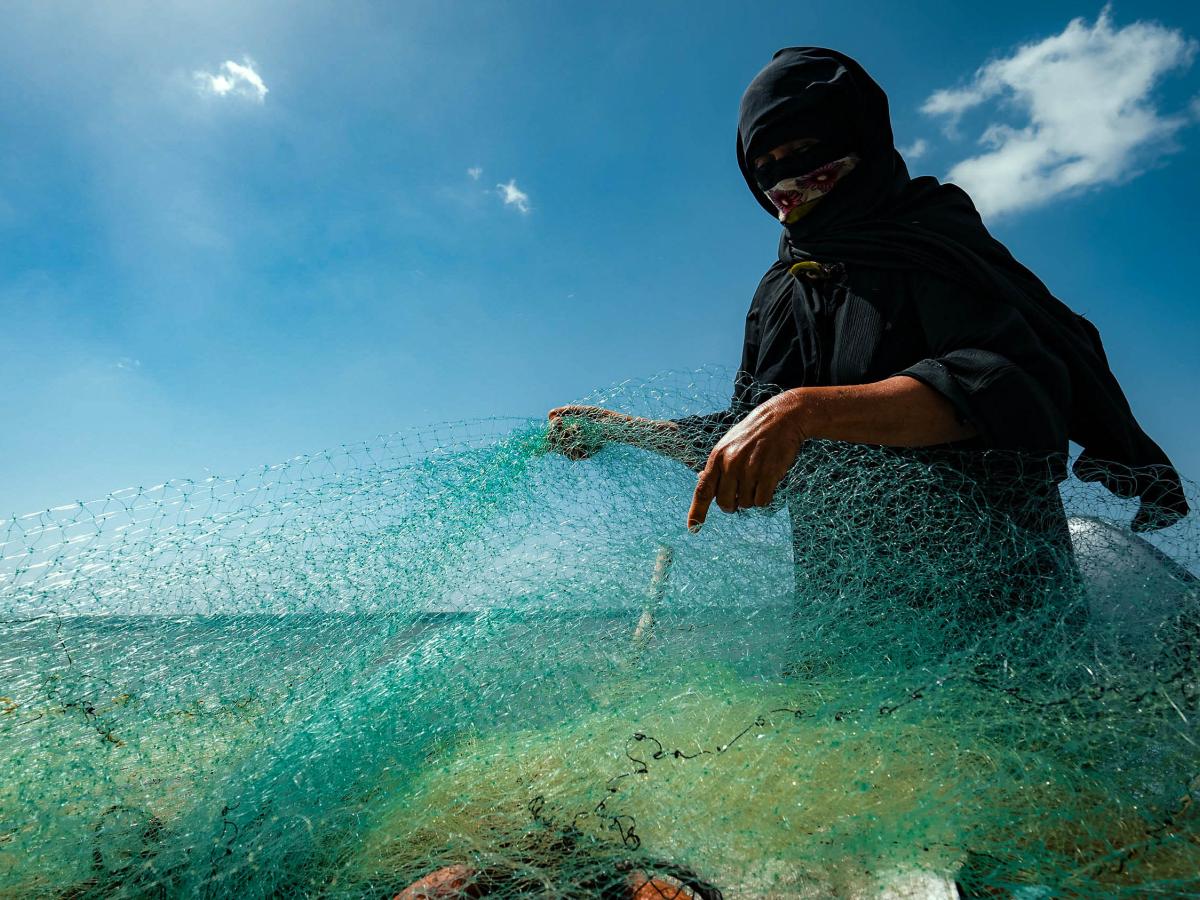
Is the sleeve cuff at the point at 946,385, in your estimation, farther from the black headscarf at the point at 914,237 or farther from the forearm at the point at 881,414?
the black headscarf at the point at 914,237

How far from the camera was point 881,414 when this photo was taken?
115 centimetres

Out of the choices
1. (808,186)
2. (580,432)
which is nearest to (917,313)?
(808,186)

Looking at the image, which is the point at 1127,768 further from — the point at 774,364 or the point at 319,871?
the point at 319,871

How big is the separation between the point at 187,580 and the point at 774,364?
1320 mm

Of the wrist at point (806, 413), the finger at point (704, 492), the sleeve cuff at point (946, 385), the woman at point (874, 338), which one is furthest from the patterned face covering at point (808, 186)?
the finger at point (704, 492)

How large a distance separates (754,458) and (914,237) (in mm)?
698

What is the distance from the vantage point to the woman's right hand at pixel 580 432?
62.6 inches

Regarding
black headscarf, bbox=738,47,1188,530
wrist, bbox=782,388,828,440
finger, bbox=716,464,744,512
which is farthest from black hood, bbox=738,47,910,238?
finger, bbox=716,464,744,512

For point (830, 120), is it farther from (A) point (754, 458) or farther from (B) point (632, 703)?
(B) point (632, 703)

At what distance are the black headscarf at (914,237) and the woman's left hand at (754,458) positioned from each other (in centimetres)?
53

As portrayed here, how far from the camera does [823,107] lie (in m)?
1.49

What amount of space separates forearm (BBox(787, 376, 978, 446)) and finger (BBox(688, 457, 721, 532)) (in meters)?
0.16

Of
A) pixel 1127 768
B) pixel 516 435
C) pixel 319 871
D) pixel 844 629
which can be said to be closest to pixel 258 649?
pixel 319 871

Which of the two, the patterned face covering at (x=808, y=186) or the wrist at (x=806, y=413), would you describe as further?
the patterned face covering at (x=808, y=186)
